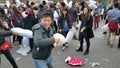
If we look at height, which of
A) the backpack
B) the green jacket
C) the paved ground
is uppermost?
A: the green jacket

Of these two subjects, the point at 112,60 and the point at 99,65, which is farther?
the point at 112,60

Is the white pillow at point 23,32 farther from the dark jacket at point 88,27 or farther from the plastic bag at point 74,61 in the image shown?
the dark jacket at point 88,27

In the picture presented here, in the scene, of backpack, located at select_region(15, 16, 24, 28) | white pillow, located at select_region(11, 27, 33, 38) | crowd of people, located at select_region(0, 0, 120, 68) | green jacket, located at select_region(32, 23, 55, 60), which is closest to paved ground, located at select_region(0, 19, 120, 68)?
crowd of people, located at select_region(0, 0, 120, 68)

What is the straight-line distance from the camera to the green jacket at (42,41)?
4.21 metres

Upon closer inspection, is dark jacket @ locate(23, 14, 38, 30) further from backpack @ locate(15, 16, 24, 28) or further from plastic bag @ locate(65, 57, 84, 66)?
plastic bag @ locate(65, 57, 84, 66)

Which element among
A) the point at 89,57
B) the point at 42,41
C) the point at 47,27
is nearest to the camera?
the point at 42,41

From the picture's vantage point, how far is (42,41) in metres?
4.21

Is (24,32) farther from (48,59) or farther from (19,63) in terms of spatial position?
(19,63)

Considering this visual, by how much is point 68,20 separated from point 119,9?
6.95 ft

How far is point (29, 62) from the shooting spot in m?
7.89

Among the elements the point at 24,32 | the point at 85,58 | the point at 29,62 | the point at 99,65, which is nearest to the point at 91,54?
the point at 85,58

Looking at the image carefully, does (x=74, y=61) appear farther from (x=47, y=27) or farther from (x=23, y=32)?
(x=23, y=32)

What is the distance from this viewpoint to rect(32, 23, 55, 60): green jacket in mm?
4212

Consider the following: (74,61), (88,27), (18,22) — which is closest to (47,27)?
(74,61)
